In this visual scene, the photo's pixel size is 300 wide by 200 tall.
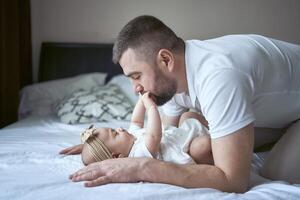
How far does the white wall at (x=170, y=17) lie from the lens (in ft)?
9.41

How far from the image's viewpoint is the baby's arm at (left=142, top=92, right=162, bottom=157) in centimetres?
120

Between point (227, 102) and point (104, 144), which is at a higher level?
point (227, 102)

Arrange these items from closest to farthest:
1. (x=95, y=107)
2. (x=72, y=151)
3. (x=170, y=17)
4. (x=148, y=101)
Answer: (x=148, y=101) → (x=72, y=151) → (x=95, y=107) → (x=170, y=17)

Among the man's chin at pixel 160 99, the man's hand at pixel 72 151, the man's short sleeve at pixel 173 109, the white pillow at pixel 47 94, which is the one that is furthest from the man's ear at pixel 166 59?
the white pillow at pixel 47 94

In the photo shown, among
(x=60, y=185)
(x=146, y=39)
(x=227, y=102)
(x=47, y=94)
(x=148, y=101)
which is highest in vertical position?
(x=146, y=39)

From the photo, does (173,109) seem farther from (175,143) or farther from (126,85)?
(126,85)

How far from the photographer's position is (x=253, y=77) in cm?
110

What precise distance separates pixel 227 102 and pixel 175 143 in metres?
0.35

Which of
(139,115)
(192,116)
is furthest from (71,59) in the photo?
(192,116)

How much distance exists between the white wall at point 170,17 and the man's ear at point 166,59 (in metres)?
1.83

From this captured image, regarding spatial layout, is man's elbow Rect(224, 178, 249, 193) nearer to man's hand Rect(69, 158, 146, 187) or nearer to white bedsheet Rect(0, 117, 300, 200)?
white bedsheet Rect(0, 117, 300, 200)

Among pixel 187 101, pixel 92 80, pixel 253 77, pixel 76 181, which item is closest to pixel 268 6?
pixel 92 80

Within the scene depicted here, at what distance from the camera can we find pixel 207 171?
101cm

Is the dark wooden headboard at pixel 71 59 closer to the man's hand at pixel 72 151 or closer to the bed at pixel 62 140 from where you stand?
the bed at pixel 62 140
